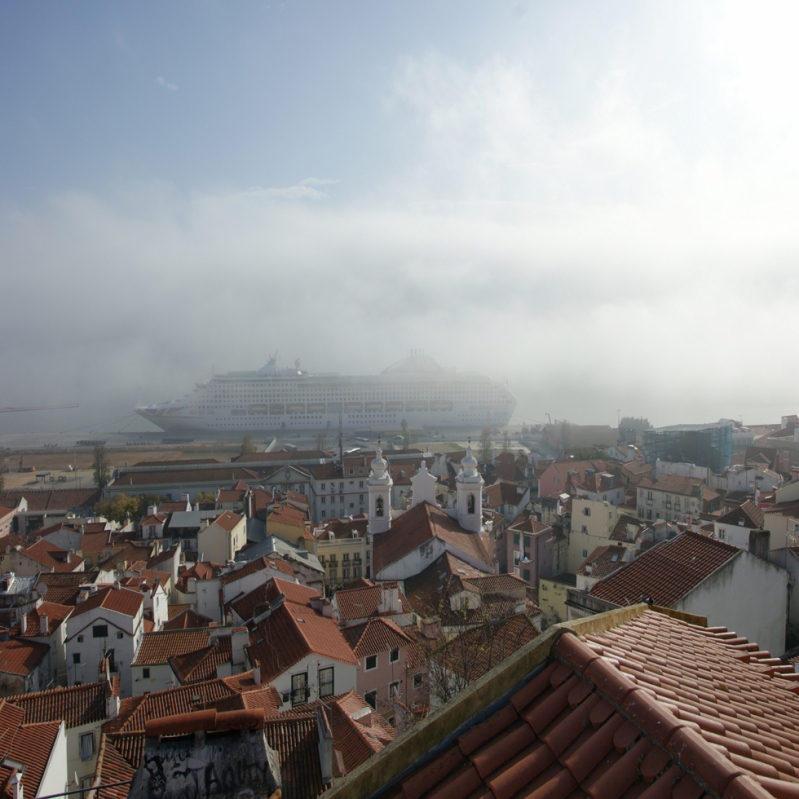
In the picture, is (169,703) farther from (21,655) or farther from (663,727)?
(663,727)

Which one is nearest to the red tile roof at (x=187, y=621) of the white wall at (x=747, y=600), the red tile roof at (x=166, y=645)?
the red tile roof at (x=166, y=645)

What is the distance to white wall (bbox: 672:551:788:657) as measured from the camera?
7.54 meters

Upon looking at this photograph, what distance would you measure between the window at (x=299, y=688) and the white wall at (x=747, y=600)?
7.38 m

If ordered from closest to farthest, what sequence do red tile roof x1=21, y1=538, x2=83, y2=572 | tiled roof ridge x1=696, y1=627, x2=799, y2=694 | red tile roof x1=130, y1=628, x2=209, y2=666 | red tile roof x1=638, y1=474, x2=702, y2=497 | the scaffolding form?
tiled roof ridge x1=696, y1=627, x2=799, y2=694
red tile roof x1=130, y1=628, x2=209, y2=666
red tile roof x1=21, y1=538, x2=83, y2=572
red tile roof x1=638, y1=474, x2=702, y2=497
the scaffolding

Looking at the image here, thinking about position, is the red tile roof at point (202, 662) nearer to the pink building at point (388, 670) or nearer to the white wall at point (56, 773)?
the pink building at point (388, 670)

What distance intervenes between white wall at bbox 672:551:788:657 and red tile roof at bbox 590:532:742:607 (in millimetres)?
122

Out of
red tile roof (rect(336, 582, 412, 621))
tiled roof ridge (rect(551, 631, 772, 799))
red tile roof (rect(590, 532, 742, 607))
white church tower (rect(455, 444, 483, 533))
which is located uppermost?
tiled roof ridge (rect(551, 631, 772, 799))

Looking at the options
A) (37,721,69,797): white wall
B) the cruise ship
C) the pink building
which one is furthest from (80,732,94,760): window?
the cruise ship

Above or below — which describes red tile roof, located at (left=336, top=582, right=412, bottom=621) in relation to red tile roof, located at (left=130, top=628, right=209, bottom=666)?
above

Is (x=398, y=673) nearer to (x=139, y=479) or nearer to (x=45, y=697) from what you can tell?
(x=45, y=697)

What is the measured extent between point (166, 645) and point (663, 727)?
1477 centimetres

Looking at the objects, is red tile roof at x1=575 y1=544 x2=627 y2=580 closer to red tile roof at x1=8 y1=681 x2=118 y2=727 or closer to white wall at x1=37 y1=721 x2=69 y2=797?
red tile roof at x1=8 y1=681 x2=118 y2=727

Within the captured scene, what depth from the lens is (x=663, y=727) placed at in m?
2.09

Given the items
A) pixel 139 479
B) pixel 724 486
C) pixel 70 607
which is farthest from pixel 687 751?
pixel 139 479
